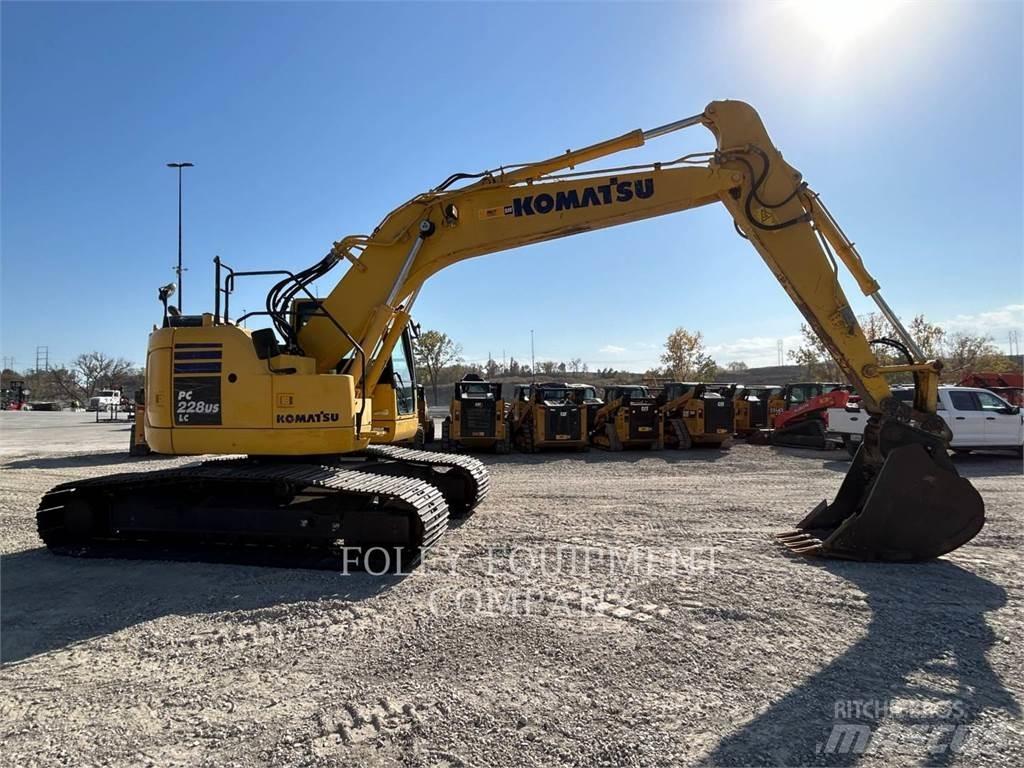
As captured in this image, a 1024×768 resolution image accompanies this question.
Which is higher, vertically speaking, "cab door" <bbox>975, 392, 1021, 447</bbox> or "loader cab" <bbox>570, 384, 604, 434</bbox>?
"loader cab" <bbox>570, 384, 604, 434</bbox>

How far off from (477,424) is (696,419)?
6.21 metres

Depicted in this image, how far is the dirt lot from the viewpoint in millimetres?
3191

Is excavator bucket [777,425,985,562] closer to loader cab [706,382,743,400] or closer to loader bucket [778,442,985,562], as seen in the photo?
loader bucket [778,442,985,562]

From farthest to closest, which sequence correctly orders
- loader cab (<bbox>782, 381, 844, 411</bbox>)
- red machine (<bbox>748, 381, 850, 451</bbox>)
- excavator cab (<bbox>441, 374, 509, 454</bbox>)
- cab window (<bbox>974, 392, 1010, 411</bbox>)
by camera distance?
loader cab (<bbox>782, 381, 844, 411</bbox>) < red machine (<bbox>748, 381, 850, 451</bbox>) < excavator cab (<bbox>441, 374, 509, 454</bbox>) < cab window (<bbox>974, 392, 1010, 411</bbox>)

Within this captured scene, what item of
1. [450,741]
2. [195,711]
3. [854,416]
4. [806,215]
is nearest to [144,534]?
[195,711]

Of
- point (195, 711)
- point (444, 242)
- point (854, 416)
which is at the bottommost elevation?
point (195, 711)

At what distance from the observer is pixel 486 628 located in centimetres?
458

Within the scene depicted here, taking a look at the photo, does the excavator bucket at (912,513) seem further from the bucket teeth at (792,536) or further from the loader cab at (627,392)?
the loader cab at (627,392)

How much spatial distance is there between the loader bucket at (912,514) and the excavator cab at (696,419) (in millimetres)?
11525

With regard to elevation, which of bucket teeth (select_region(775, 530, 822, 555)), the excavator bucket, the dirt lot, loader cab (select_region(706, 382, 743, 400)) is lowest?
the dirt lot

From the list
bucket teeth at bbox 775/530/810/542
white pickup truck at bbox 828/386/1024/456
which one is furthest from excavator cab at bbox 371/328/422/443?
white pickup truck at bbox 828/386/1024/456

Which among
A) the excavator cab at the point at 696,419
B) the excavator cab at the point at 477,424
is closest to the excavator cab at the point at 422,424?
the excavator cab at the point at 477,424

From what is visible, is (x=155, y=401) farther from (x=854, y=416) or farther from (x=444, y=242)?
(x=854, y=416)

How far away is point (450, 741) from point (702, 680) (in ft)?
5.16
